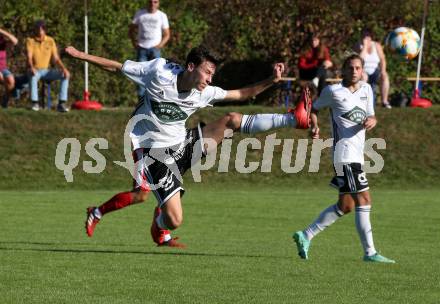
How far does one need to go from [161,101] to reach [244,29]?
15574mm

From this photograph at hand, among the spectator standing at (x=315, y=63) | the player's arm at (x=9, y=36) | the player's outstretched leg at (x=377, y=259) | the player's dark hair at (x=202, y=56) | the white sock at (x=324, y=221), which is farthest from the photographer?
the spectator standing at (x=315, y=63)

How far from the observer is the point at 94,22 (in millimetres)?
25938

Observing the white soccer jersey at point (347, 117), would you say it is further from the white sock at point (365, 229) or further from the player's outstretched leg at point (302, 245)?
the player's outstretched leg at point (302, 245)

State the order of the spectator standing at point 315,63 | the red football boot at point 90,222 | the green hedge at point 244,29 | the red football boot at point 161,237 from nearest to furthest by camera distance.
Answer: the red football boot at point 90,222 < the red football boot at point 161,237 < the spectator standing at point 315,63 < the green hedge at point 244,29

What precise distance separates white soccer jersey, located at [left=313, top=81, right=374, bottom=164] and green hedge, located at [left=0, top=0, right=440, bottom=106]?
14.5 meters

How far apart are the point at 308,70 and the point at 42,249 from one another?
12.2 meters

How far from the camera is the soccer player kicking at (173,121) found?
11516 millimetres

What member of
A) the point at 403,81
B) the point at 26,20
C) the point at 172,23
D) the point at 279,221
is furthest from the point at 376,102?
the point at 279,221

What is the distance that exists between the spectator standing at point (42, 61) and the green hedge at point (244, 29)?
3.45 m

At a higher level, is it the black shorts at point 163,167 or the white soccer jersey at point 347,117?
the white soccer jersey at point 347,117

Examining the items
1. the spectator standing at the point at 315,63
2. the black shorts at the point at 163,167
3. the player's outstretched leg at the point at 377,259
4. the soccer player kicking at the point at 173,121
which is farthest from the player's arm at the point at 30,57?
the player's outstretched leg at the point at 377,259

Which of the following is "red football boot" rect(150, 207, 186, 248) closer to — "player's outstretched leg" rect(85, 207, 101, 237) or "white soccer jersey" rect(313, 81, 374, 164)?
"player's outstretched leg" rect(85, 207, 101, 237)

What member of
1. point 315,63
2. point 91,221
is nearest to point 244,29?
point 315,63

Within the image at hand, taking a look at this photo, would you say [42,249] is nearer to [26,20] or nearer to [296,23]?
[26,20]
